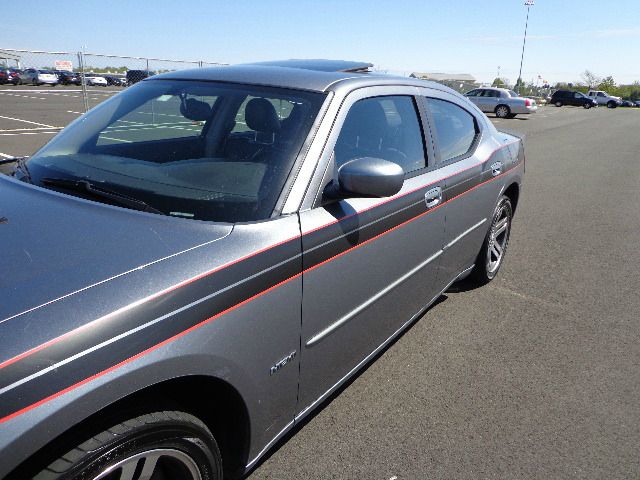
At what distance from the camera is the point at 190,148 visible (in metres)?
2.61

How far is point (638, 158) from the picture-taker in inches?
562

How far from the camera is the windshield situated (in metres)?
2.06

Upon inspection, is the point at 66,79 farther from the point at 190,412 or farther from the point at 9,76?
the point at 190,412

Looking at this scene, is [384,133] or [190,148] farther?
[384,133]

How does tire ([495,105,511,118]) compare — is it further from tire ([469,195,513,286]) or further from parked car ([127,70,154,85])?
tire ([469,195,513,286])

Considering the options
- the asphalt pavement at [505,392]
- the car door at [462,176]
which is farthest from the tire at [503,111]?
the car door at [462,176]

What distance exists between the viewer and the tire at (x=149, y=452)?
134cm

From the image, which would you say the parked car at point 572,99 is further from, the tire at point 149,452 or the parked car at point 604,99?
the tire at point 149,452

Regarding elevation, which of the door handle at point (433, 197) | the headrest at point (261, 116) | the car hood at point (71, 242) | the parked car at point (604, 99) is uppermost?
the headrest at point (261, 116)

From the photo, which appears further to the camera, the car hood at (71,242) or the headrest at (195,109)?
the headrest at (195,109)

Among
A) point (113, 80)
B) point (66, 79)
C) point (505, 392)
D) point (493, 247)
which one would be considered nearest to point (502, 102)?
point (493, 247)

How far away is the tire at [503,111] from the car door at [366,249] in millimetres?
27971

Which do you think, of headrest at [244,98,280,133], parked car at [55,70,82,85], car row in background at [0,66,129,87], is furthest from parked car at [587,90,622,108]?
headrest at [244,98,280,133]

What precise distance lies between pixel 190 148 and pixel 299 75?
65cm
